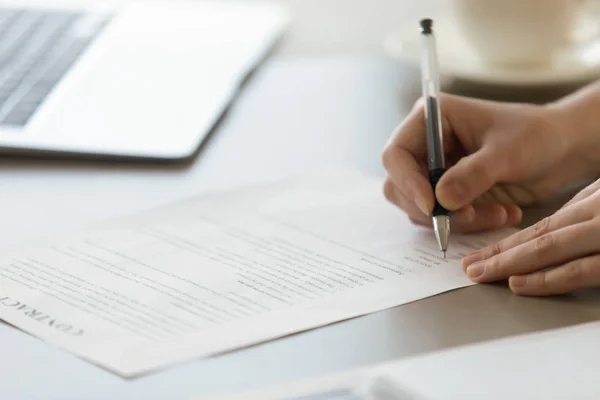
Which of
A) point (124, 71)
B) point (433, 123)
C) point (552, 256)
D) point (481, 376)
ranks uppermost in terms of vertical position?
point (124, 71)

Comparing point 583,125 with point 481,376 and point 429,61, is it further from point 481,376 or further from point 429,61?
point 481,376

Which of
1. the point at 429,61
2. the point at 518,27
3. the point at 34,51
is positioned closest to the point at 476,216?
the point at 429,61

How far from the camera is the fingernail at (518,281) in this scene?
658 mm

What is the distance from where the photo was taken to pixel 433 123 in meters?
0.76

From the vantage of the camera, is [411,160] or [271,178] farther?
[271,178]

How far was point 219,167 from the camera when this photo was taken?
92 cm

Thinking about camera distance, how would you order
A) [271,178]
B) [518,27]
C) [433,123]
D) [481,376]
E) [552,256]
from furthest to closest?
[518,27], [271,178], [433,123], [552,256], [481,376]

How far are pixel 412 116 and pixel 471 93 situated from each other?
27 centimetres

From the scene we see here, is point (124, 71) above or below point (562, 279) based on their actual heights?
above

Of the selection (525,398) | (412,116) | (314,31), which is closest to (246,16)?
(314,31)

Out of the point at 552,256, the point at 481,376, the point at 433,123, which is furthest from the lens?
the point at 433,123

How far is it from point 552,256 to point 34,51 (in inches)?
29.5

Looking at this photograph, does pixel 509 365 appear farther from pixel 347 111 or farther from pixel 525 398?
pixel 347 111

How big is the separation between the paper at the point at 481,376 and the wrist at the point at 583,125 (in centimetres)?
26
